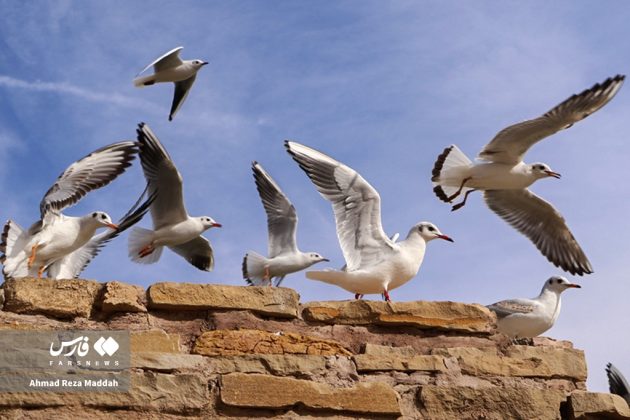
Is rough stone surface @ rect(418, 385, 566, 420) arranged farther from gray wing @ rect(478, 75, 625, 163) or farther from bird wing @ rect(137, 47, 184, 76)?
bird wing @ rect(137, 47, 184, 76)

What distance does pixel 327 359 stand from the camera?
5.17 m

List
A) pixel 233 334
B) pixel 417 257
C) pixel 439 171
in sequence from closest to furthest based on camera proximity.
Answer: pixel 233 334
pixel 417 257
pixel 439 171

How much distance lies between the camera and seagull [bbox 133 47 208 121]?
13047 millimetres

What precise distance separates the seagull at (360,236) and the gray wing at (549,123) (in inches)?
87.3

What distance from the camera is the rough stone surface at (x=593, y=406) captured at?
18.0 feet

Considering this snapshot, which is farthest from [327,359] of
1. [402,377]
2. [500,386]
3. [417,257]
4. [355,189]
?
[355,189]

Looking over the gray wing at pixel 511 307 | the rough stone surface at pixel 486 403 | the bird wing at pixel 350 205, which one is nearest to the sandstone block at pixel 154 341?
the rough stone surface at pixel 486 403

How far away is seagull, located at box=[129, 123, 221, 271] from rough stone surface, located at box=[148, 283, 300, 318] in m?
5.46

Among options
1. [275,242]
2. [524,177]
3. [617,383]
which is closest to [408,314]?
[617,383]

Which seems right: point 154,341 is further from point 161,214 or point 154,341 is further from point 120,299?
point 161,214

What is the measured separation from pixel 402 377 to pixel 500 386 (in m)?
0.51

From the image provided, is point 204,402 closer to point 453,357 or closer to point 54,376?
point 54,376

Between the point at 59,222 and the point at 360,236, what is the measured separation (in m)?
2.42

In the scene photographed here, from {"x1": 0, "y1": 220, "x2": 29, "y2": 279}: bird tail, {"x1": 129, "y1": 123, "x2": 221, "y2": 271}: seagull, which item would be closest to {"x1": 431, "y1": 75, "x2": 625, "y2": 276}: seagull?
{"x1": 129, "y1": 123, "x2": 221, "y2": 271}: seagull
